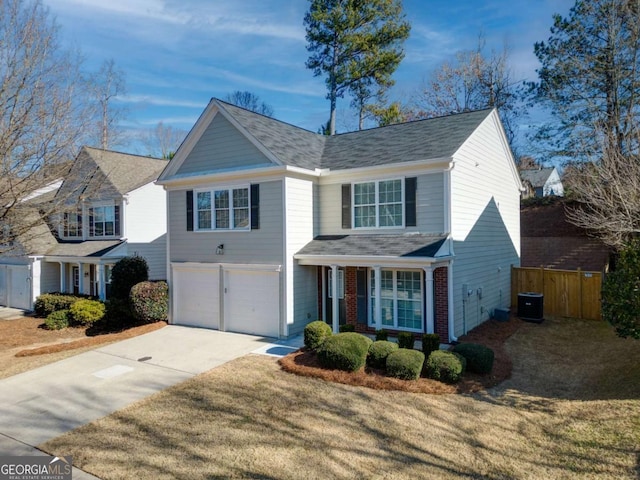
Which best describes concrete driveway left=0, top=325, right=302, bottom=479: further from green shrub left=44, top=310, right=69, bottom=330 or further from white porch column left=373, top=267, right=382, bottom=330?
green shrub left=44, top=310, right=69, bottom=330

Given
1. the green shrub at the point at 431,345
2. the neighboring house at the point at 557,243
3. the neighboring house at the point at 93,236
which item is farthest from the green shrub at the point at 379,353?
the neighboring house at the point at 557,243

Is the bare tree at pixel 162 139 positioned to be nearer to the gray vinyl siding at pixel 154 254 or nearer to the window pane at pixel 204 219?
the gray vinyl siding at pixel 154 254

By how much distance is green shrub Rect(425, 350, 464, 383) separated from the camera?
905 centimetres

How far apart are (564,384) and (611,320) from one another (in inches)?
68.4

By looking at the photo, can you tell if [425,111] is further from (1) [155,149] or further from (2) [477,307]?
(1) [155,149]

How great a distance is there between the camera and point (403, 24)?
2836cm

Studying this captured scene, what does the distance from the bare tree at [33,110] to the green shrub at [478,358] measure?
49.1ft

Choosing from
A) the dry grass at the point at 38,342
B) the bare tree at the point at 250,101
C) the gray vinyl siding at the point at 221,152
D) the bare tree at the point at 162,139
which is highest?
the bare tree at the point at 250,101

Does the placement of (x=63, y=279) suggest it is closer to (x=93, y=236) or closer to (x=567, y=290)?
(x=93, y=236)

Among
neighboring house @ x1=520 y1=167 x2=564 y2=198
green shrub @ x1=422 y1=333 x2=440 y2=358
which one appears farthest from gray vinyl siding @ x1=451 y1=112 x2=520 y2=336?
neighboring house @ x1=520 y1=167 x2=564 y2=198

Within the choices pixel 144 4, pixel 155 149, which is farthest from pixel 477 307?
pixel 155 149

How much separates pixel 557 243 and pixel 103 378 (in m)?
24.0

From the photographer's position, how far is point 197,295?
602 inches

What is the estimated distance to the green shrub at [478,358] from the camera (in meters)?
9.55
